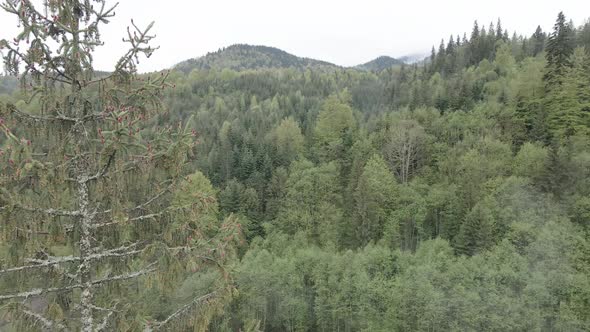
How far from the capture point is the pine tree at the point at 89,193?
6461mm

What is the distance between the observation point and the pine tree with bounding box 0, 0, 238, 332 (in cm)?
646

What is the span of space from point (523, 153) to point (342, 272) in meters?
27.0

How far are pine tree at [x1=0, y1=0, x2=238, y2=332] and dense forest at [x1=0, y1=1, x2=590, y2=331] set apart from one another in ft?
0.12

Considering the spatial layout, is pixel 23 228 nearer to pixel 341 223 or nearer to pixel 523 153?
pixel 341 223

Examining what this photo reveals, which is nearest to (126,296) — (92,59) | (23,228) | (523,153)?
(23,228)

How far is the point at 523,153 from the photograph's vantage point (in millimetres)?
47375

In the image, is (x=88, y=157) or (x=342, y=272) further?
(x=342, y=272)

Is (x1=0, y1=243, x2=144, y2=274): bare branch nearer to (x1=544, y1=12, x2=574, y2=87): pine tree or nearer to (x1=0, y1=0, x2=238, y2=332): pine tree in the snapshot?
(x1=0, y1=0, x2=238, y2=332): pine tree

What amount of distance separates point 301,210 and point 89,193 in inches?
1972

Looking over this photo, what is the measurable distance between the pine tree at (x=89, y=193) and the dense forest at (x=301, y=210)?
4 centimetres

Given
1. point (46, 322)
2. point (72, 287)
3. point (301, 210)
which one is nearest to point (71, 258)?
point (72, 287)

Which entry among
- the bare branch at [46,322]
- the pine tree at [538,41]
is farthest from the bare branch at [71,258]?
the pine tree at [538,41]

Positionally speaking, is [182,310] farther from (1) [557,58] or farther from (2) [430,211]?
(1) [557,58]

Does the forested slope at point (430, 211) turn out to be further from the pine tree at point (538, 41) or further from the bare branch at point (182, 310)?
the pine tree at point (538, 41)
